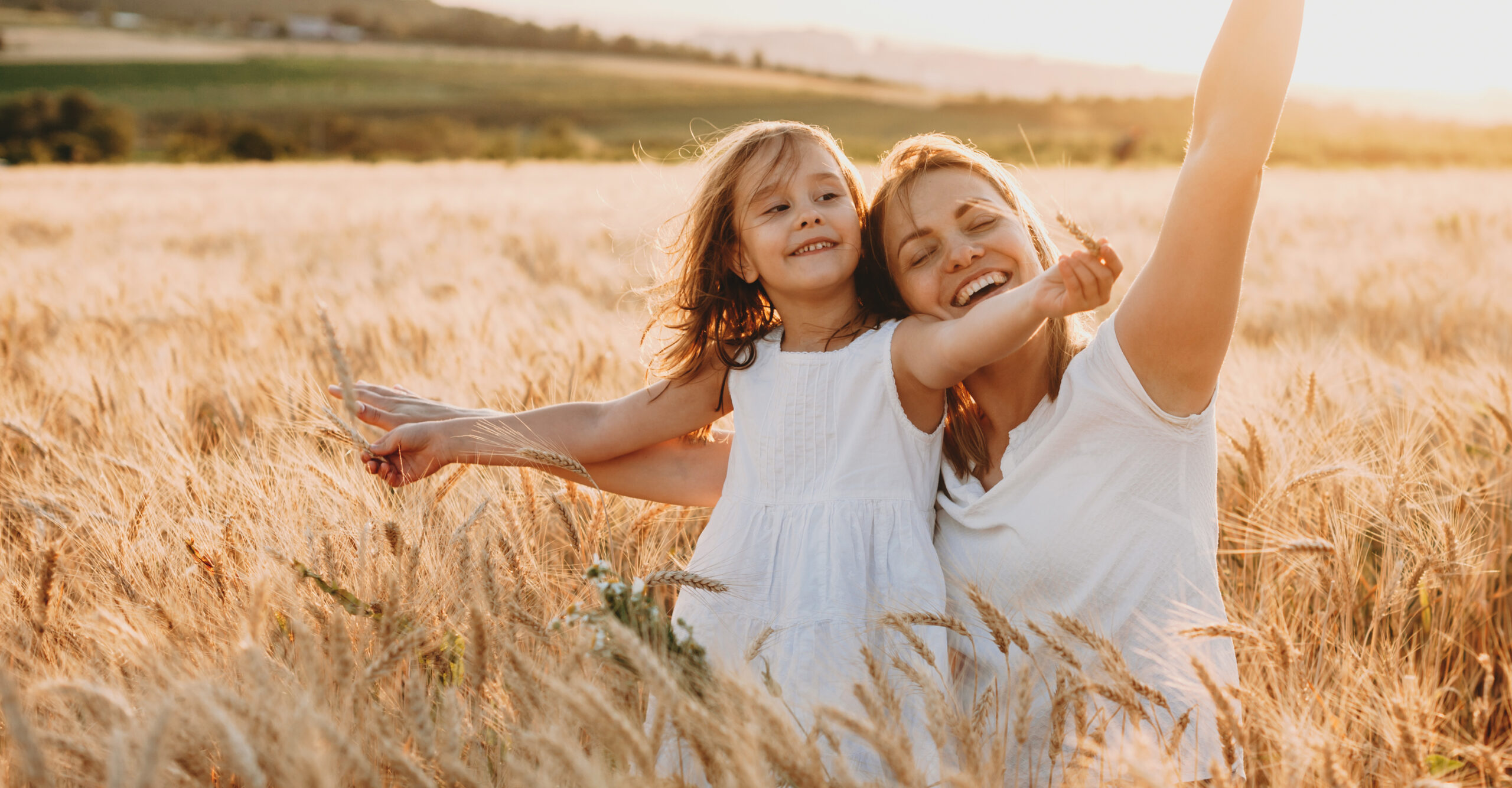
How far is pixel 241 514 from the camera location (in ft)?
5.64

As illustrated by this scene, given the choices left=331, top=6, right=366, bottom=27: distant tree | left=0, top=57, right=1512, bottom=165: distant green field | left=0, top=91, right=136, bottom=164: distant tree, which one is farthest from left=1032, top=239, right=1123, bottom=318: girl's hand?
left=331, top=6, right=366, bottom=27: distant tree


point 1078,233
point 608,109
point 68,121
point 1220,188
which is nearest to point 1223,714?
point 1078,233

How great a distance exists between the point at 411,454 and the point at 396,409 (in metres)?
0.22

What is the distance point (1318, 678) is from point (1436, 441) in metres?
1.44

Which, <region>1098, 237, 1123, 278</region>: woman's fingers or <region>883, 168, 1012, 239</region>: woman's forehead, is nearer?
<region>1098, 237, 1123, 278</region>: woman's fingers

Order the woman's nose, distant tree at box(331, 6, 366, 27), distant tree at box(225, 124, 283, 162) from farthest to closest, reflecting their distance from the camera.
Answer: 1. distant tree at box(331, 6, 366, 27)
2. distant tree at box(225, 124, 283, 162)
3. the woman's nose

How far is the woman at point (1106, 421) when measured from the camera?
1.28 meters

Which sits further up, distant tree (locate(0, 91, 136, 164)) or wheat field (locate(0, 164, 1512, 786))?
wheat field (locate(0, 164, 1512, 786))

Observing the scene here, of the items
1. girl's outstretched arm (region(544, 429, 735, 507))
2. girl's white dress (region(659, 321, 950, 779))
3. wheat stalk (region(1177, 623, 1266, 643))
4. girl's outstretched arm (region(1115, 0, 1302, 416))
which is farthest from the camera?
girl's outstretched arm (region(544, 429, 735, 507))

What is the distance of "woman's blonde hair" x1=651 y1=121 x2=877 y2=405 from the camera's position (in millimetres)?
2041

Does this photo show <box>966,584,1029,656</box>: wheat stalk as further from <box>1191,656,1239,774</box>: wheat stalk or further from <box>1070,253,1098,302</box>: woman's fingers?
<box>1070,253,1098,302</box>: woman's fingers

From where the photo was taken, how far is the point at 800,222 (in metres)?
1.90

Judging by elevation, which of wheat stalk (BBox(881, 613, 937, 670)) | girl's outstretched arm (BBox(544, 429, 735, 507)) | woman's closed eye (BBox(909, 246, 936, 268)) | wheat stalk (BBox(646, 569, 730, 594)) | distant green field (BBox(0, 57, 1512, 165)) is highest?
distant green field (BBox(0, 57, 1512, 165))

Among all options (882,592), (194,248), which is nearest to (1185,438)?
(882,592)
